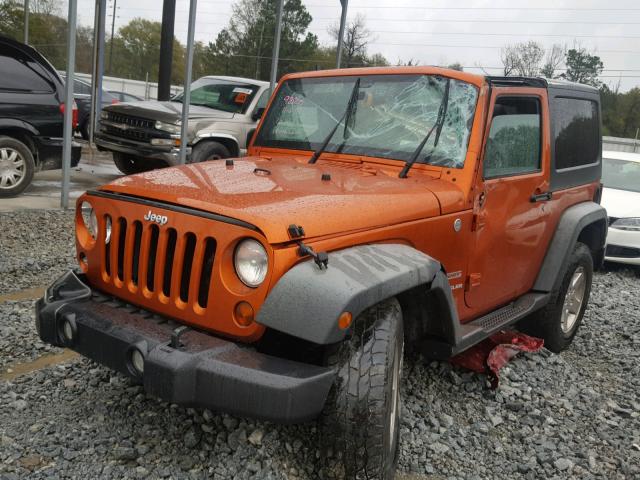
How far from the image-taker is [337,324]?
2248 mm

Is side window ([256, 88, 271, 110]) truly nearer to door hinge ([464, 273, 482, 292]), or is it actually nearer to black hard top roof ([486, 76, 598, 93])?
black hard top roof ([486, 76, 598, 93])

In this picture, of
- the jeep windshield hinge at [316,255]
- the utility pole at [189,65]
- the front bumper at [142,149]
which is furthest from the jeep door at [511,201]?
the front bumper at [142,149]

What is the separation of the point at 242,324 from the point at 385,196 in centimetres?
95

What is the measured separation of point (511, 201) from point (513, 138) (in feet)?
1.33

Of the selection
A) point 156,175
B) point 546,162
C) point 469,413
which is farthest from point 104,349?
point 546,162

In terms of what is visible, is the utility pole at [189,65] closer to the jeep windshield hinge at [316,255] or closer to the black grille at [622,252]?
the black grille at [622,252]

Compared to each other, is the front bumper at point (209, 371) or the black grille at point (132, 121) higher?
the black grille at point (132, 121)

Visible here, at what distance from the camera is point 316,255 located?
7.87ft

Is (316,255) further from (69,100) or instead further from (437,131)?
(69,100)

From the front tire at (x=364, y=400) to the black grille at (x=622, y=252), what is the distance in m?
6.49

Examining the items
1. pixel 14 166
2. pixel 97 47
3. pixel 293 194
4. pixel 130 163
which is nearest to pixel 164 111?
pixel 130 163

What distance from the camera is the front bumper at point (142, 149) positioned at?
362 inches

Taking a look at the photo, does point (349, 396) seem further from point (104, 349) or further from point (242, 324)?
point (104, 349)

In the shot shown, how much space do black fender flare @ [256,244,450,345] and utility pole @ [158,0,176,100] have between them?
476 inches
